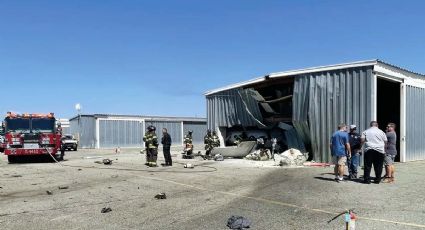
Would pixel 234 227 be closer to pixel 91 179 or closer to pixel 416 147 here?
pixel 91 179

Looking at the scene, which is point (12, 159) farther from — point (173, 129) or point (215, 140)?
point (173, 129)

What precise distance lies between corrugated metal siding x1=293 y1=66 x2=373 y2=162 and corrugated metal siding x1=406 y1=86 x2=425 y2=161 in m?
3.25

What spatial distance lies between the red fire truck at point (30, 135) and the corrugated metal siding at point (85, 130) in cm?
2204

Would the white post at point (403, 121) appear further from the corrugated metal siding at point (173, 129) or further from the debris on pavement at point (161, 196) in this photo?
the corrugated metal siding at point (173, 129)

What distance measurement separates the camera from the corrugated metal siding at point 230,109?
2362cm

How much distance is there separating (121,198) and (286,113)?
13.9 meters

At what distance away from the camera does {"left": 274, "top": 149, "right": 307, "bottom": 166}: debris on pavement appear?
59.7 feet

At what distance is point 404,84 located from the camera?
19203 mm

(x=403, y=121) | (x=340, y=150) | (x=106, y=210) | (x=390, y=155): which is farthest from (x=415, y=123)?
(x=106, y=210)

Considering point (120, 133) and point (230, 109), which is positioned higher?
point (230, 109)

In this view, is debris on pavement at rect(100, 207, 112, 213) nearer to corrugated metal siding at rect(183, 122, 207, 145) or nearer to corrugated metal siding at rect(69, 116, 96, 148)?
corrugated metal siding at rect(69, 116, 96, 148)

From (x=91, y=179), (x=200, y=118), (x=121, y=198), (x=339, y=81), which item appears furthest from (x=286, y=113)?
(x=200, y=118)

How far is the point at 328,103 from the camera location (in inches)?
742

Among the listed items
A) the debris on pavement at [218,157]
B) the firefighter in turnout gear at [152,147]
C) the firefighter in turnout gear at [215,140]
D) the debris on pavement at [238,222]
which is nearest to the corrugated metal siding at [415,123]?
the debris on pavement at [218,157]
